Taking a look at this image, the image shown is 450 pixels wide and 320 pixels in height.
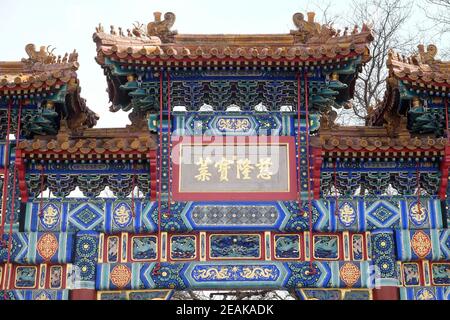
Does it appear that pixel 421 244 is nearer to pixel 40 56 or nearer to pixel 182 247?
pixel 182 247

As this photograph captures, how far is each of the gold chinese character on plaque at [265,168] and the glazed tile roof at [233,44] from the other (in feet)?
4.65

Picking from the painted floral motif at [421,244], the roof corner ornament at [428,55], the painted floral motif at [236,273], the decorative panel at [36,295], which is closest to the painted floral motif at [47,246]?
the decorative panel at [36,295]

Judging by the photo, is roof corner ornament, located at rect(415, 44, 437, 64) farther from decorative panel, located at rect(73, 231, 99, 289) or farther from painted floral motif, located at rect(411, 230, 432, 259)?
decorative panel, located at rect(73, 231, 99, 289)

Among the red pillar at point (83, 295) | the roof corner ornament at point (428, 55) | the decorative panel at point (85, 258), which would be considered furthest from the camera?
the roof corner ornament at point (428, 55)

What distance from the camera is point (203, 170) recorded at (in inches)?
488

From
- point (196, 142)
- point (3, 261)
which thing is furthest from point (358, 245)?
point (3, 261)

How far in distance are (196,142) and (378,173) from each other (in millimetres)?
2564

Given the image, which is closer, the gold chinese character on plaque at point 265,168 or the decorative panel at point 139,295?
the decorative panel at point 139,295

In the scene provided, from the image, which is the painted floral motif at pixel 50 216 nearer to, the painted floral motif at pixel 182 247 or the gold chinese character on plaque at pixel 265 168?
the painted floral motif at pixel 182 247

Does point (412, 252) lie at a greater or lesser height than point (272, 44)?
lesser

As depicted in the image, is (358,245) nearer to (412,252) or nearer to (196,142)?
(412,252)

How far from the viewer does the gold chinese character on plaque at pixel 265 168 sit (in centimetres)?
1237

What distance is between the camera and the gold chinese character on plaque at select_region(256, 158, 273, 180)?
40.6 ft

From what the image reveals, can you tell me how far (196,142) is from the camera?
12570 mm
